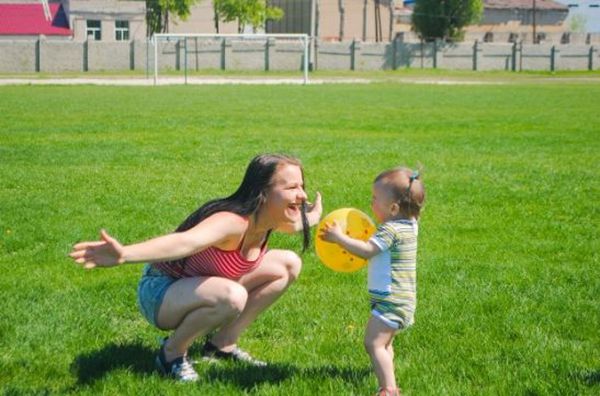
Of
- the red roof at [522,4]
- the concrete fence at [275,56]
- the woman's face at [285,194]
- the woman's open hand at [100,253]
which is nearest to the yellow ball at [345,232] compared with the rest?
the woman's face at [285,194]

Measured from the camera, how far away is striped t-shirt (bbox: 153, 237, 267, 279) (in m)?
4.70

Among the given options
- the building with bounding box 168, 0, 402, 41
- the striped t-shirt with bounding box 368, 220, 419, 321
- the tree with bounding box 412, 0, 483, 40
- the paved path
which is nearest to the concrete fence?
the paved path

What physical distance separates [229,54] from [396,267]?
67421 mm

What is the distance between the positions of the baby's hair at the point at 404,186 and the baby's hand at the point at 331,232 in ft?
1.00

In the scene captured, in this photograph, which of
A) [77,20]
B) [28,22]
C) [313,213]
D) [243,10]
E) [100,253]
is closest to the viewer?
[100,253]

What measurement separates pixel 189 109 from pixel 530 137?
1072 cm

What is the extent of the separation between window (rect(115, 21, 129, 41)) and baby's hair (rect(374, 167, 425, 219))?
81.8m

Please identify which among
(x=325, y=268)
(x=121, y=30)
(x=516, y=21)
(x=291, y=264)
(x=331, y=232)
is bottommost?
(x=325, y=268)

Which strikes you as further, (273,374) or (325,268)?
(325,268)

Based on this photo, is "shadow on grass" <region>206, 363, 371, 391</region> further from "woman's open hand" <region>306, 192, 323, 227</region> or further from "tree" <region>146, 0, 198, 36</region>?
"tree" <region>146, 0, 198, 36</region>

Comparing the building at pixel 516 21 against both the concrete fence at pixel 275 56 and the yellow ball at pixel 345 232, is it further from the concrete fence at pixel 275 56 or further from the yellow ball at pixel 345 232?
the yellow ball at pixel 345 232

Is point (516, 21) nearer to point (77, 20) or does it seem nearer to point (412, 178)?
point (77, 20)

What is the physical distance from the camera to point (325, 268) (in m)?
7.33

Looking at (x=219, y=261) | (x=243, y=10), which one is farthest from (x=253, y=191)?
(x=243, y=10)
